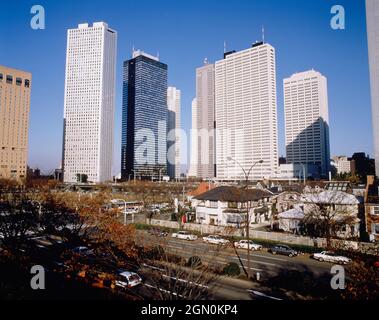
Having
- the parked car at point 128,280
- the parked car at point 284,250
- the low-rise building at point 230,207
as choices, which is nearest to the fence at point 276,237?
the parked car at point 284,250

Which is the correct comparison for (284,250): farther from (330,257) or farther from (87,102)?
(87,102)

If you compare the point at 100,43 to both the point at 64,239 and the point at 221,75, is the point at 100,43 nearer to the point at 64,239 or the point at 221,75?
the point at 221,75

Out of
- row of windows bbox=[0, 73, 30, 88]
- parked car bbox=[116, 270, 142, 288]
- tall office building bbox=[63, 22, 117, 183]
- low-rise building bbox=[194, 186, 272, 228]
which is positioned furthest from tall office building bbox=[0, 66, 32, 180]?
parked car bbox=[116, 270, 142, 288]

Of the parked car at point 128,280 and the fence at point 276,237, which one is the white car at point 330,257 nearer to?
the fence at point 276,237

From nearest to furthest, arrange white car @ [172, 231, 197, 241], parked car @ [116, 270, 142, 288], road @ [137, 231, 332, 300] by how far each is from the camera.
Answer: parked car @ [116, 270, 142, 288] < road @ [137, 231, 332, 300] < white car @ [172, 231, 197, 241]

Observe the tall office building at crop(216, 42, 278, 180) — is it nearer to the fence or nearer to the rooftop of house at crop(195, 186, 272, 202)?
the rooftop of house at crop(195, 186, 272, 202)
